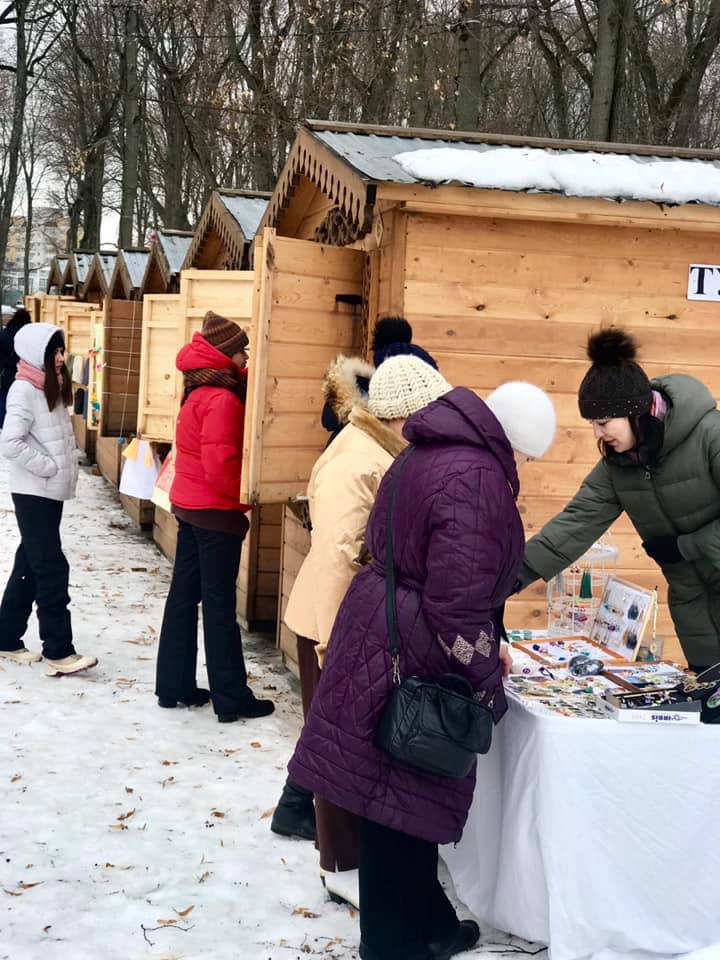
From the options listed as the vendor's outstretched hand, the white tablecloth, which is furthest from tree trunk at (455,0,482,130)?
the white tablecloth

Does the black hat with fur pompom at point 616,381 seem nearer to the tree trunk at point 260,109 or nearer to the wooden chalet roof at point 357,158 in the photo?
the wooden chalet roof at point 357,158

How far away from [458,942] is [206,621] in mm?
2602

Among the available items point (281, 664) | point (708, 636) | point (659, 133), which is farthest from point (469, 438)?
point (659, 133)

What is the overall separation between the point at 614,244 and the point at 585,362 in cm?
68

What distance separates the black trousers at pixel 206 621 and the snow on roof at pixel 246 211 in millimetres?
2945

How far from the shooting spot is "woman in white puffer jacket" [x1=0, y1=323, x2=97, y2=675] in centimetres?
607

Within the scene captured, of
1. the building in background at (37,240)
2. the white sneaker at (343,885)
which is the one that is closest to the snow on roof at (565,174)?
the white sneaker at (343,885)

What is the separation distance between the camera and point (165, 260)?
404 inches

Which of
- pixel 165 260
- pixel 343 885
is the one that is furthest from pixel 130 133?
pixel 343 885

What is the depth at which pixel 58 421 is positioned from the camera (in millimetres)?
6219

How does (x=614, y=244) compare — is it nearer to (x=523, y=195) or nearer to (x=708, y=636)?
(x=523, y=195)

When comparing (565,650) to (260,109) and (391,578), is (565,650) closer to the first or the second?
(391,578)

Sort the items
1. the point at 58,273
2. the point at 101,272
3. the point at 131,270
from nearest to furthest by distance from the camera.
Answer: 1. the point at 131,270
2. the point at 101,272
3. the point at 58,273

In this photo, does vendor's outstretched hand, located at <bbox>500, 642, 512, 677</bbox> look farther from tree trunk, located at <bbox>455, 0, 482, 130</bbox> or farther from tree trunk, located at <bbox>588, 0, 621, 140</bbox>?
tree trunk, located at <bbox>588, 0, 621, 140</bbox>
